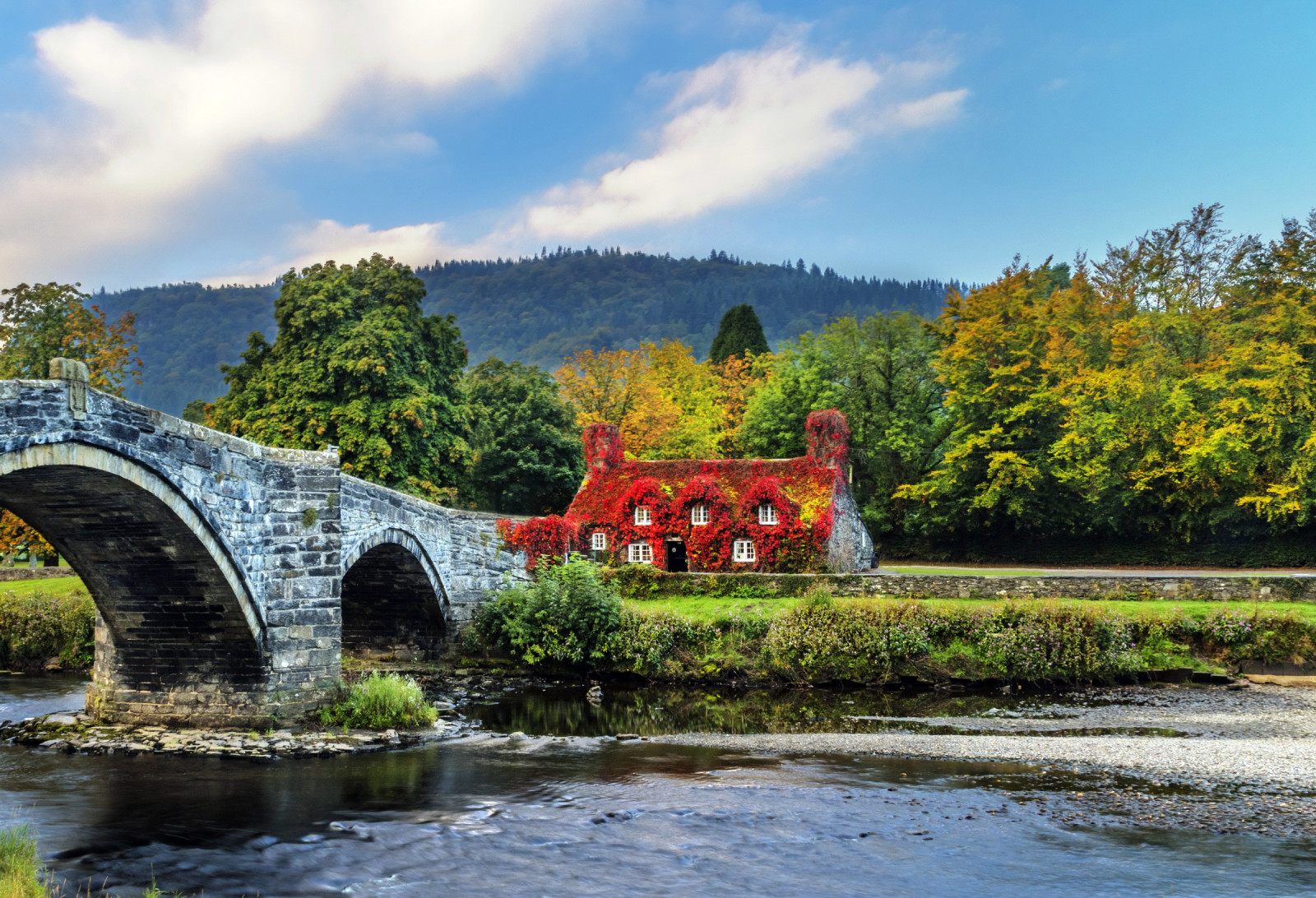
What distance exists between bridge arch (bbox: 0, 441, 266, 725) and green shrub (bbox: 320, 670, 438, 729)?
60.3 inches

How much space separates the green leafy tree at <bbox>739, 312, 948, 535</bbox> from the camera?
143ft

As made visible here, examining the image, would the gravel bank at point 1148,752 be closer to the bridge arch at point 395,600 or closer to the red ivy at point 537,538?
the bridge arch at point 395,600

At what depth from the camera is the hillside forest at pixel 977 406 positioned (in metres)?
32.4

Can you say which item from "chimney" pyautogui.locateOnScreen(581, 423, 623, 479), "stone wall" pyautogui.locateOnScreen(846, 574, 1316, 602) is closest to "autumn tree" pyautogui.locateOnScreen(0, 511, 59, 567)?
"chimney" pyautogui.locateOnScreen(581, 423, 623, 479)

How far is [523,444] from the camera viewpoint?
41.9 m

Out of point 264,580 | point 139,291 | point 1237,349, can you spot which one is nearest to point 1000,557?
point 1237,349

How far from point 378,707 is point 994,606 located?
14179 mm

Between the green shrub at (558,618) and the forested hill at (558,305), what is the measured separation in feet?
311

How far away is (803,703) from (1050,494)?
23772 mm

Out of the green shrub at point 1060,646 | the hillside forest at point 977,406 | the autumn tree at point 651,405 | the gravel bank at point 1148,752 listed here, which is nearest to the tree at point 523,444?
the hillside forest at point 977,406

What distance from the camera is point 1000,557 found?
4125cm

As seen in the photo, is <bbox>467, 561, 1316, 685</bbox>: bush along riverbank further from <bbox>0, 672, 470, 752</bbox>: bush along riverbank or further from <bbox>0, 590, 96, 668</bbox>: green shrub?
<bbox>0, 590, 96, 668</bbox>: green shrub

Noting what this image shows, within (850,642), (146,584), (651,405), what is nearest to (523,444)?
(651,405)

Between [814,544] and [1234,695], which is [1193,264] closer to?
[814,544]
